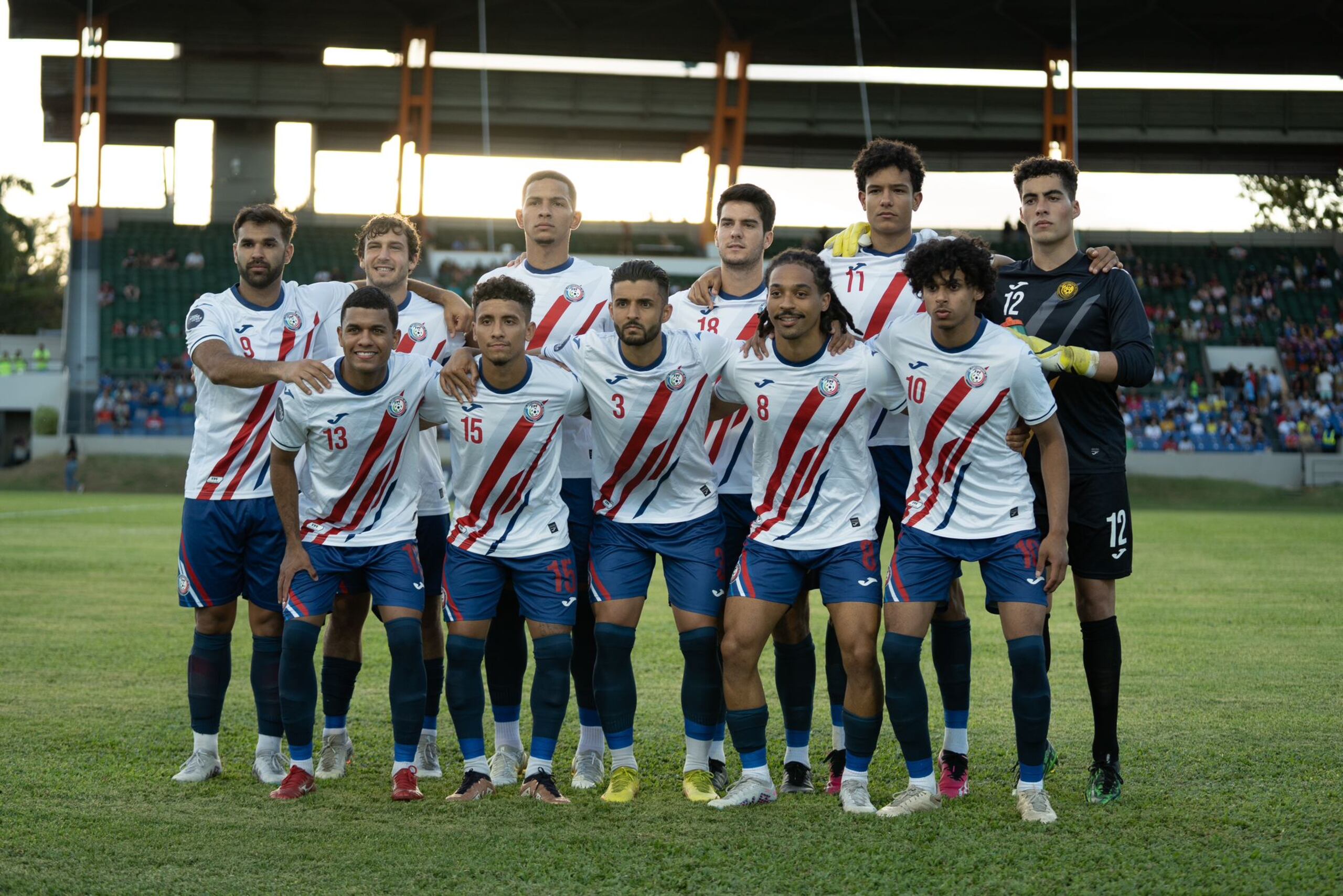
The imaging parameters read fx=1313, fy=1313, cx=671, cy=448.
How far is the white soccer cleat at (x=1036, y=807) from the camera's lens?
15.8 feet

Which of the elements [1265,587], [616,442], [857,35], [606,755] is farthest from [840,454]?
[857,35]

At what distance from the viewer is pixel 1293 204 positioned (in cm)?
5372

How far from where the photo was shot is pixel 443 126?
3881 cm

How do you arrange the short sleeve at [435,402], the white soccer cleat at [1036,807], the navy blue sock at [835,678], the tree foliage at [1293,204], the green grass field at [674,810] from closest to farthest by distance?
the green grass field at [674,810], the white soccer cleat at [1036,807], the short sleeve at [435,402], the navy blue sock at [835,678], the tree foliage at [1293,204]

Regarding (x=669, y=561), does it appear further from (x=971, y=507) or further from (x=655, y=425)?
(x=971, y=507)

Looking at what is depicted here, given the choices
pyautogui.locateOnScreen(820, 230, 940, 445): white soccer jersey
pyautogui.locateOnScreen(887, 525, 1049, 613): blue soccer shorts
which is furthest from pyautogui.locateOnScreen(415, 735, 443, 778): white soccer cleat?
pyautogui.locateOnScreen(820, 230, 940, 445): white soccer jersey

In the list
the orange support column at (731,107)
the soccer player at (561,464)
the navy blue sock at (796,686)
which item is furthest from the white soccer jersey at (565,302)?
the orange support column at (731,107)

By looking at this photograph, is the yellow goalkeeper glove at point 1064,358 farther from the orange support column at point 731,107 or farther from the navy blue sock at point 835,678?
the orange support column at point 731,107

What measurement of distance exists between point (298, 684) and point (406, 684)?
0.45 metres

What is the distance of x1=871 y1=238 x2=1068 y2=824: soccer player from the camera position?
16.1 ft

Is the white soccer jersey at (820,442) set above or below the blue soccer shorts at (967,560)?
above

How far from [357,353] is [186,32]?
35240 millimetres

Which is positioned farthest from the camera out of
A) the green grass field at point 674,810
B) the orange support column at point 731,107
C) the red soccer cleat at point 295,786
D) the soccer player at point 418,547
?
the orange support column at point 731,107

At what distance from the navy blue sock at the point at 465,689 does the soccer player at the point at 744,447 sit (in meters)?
1.01
